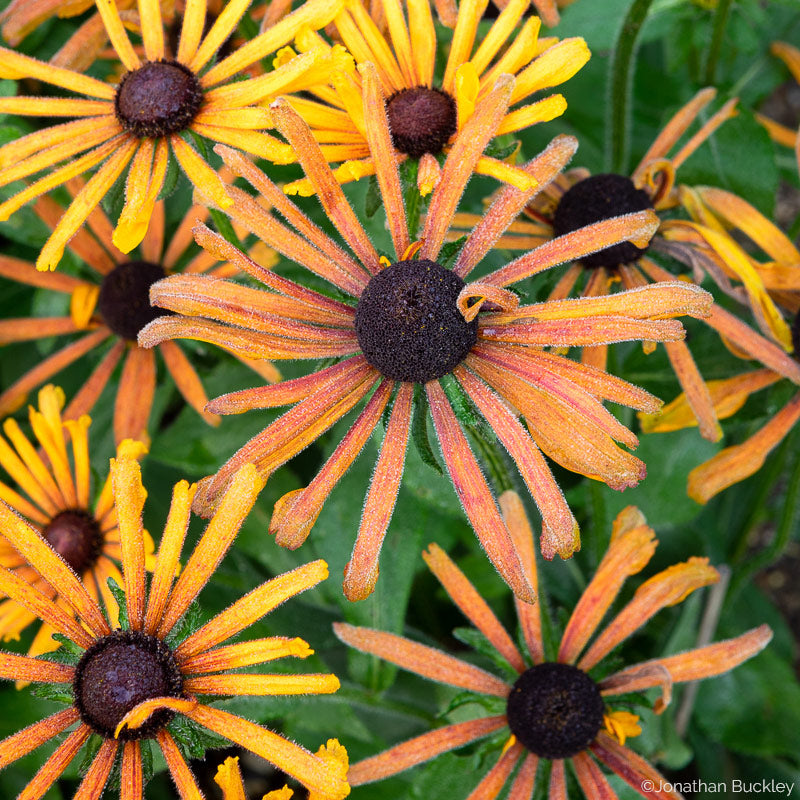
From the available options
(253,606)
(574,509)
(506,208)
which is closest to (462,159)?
(506,208)

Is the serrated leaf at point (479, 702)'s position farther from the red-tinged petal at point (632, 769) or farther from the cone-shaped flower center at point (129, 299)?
the cone-shaped flower center at point (129, 299)

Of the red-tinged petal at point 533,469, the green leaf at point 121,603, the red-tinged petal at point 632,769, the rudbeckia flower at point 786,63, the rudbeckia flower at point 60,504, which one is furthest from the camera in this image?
the rudbeckia flower at point 786,63

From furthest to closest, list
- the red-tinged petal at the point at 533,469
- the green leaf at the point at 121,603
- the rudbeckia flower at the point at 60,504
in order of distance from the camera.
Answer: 1. the rudbeckia flower at the point at 60,504
2. the green leaf at the point at 121,603
3. the red-tinged petal at the point at 533,469

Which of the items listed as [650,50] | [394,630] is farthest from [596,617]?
[650,50]

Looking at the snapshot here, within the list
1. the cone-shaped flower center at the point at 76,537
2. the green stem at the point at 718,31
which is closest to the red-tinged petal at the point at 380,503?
the cone-shaped flower center at the point at 76,537

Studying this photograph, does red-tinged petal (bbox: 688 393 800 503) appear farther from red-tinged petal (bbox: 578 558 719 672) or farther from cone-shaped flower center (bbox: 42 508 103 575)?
cone-shaped flower center (bbox: 42 508 103 575)

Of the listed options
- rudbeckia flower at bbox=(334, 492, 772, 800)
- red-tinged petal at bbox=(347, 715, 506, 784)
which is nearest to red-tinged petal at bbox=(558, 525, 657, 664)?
rudbeckia flower at bbox=(334, 492, 772, 800)

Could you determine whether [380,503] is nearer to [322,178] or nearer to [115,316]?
[322,178]

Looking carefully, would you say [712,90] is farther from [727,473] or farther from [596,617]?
[596,617]

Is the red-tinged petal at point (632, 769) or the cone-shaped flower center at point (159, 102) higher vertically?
the cone-shaped flower center at point (159, 102)
